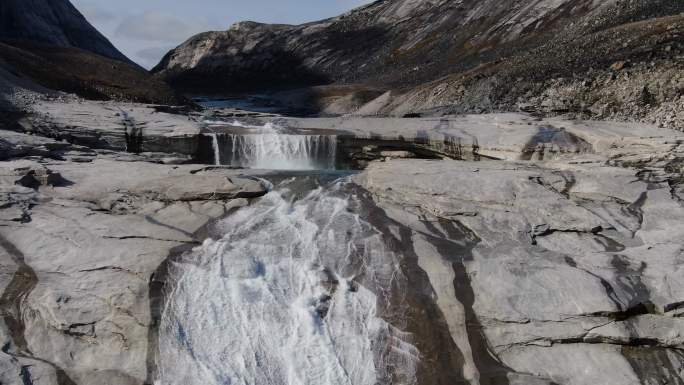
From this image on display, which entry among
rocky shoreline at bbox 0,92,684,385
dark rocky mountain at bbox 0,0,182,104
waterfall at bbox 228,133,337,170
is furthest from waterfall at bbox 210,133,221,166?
dark rocky mountain at bbox 0,0,182,104

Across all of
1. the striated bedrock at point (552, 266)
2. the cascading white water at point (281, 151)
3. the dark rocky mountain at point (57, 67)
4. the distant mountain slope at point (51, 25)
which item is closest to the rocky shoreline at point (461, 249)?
the striated bedrock at point (552, 266)

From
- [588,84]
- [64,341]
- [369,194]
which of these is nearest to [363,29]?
[588,84]

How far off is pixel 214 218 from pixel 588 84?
2007 cm

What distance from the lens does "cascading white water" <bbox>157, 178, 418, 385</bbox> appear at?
32.4 ft

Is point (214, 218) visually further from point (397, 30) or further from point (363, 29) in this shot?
point (363, 29)

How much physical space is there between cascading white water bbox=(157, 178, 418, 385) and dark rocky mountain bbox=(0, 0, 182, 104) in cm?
1467

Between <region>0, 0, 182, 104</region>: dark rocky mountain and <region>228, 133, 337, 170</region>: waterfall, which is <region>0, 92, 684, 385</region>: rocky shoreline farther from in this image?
<region>0, 0, 182, 104</region>: dark rocky mountain

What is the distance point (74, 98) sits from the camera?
25.0 meters

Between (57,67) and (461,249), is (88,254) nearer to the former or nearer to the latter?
(461,249)

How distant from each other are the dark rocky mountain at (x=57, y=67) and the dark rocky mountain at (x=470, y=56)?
61.2 feet

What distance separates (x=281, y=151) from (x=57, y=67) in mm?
21710

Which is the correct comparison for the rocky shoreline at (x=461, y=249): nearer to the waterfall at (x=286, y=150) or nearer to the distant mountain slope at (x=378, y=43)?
the waterfall at (x=286, y=150)

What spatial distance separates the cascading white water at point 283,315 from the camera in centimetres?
988

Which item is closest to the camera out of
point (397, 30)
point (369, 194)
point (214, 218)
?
point (214, 218)
